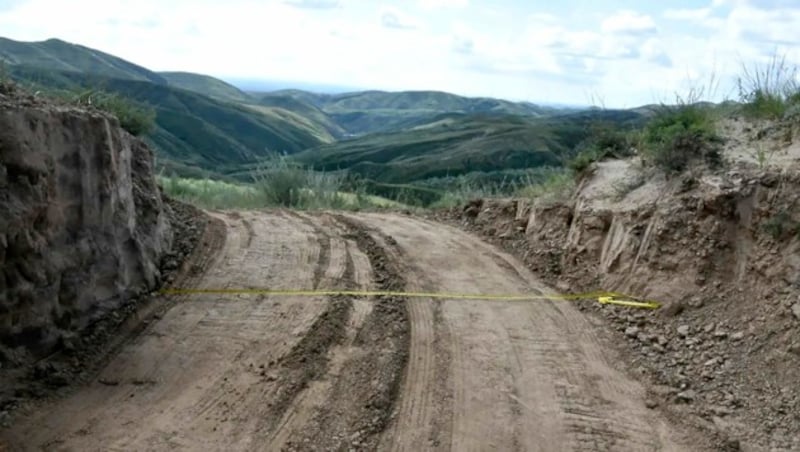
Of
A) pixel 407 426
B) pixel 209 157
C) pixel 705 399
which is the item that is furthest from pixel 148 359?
pixel 209 157

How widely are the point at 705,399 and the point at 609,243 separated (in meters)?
2.59

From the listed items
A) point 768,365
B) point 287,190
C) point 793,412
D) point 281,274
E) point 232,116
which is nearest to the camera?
point 793,412

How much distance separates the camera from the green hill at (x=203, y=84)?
10144 cm

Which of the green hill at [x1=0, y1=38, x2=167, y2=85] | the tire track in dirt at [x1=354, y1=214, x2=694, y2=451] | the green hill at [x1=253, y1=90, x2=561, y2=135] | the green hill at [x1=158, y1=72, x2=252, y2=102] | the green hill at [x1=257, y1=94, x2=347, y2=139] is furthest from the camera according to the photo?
the green hill at [x1=158, y1=72, x2=252, y2=102]

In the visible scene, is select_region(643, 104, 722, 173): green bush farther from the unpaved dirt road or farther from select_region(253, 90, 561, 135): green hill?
select_region(253, 90, 561, 135): green hill

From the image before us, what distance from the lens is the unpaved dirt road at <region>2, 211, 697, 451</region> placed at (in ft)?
14.4

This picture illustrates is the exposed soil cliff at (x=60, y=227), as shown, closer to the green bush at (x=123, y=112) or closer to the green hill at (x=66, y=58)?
the green bush at (x=123, y=112)

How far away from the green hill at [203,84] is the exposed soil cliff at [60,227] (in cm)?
9686

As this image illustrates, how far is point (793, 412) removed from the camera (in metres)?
4.75

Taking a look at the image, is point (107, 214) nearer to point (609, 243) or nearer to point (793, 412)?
point (609, 243)

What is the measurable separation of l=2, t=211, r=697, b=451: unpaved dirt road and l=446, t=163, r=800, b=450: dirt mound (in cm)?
40

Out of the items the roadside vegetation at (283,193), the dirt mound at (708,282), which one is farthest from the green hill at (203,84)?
the dirt mound at (708,282)

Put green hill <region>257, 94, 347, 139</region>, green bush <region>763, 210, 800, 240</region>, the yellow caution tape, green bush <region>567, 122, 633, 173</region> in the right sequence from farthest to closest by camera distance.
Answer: green hill <region>257, 94, 347, 139</region> → green bush <region>567, 122, 633, 173</region> → the yellow caution tape → green bush <region>763, 210, 800, 240</region>

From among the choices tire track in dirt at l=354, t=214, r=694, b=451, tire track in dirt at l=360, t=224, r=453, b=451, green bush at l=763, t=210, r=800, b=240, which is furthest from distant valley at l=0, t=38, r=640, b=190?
green bush at l=763, t=210, r=800, b=240
